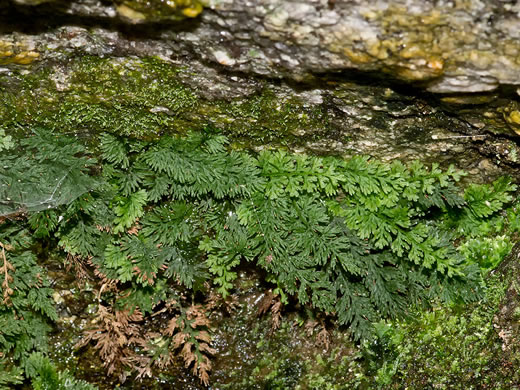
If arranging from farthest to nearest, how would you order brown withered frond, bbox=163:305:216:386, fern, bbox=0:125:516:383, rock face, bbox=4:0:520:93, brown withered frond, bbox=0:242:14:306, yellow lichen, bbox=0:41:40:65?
brown withered frond, bbox=163:305:216:386, brown withered frond, bbox=0:242:14:306, fern, bbox=0:125:516:383, yellow lichen, bbox=0:41:40:65, rock face, bbox=4:0:520:93

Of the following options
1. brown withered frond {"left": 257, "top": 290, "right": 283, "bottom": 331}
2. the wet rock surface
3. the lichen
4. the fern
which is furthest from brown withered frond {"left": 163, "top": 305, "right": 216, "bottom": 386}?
the lichen

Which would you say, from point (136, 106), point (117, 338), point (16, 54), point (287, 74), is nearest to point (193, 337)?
point (117, 338)

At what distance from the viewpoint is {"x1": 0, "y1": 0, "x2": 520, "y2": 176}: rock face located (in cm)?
345

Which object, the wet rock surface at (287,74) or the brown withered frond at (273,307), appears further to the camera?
the brown withered frond at (273,307)

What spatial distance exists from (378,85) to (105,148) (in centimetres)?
251

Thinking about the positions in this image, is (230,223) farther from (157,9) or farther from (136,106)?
(157,9)

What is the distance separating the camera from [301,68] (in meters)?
3.89

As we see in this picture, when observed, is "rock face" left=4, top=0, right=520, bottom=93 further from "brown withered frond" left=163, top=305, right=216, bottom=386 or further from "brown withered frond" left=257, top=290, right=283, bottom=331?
"brown withered frond" left=163, top=305, right=216, bottom=386

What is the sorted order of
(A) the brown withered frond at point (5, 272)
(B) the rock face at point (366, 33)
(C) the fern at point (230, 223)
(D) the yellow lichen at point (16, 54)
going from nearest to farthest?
(B) the rock face at point (366, 33), (D) the yellow lichen at point (16, 54), (C) the fern at point (230, 223), (A) the brown withered frond at point (5, 272)

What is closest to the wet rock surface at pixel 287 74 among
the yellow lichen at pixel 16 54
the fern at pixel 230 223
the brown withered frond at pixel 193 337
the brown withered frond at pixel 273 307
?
the yellow lichen at pixel 16 54

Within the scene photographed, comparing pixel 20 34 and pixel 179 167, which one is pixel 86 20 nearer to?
pixel 20 34

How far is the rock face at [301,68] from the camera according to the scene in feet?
11.3

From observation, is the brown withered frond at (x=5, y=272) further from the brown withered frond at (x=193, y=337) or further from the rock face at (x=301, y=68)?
the brown withered frond at (x=193, y=337)

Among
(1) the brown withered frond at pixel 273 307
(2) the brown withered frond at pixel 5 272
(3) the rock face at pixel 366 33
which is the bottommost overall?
(1) the brown withered frond at pixel 273 307
